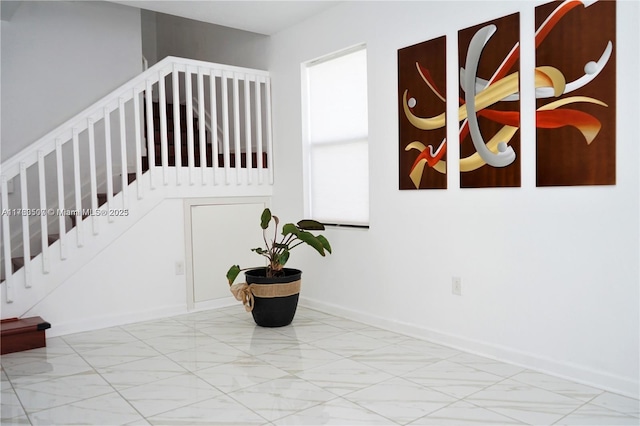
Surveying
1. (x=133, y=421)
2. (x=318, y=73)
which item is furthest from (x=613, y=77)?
(x=133, y=421)

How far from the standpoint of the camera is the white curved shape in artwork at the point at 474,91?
123 inches

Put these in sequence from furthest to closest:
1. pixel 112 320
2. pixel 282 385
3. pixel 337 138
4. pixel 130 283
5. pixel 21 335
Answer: pixel 337 138, pixel 130 283, pixel 112 320, pixel 21 335, pixel 282 385

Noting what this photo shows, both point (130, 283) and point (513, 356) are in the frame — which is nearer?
point (513, 356)

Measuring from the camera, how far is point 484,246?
323 centimetres

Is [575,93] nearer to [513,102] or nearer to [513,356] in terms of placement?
[513,102]

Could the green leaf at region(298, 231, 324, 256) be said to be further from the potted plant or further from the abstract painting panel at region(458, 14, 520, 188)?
the abstract painting panel at region(458, 14, 520, 188)

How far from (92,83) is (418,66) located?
3257 millimetres

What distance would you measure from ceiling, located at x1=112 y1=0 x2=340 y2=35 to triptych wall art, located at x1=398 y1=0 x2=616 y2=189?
3.75 ft

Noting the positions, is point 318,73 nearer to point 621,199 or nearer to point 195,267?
point 195,267

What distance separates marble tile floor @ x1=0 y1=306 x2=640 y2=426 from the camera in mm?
2430

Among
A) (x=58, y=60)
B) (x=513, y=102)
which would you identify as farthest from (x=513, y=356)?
(x=58, y=60)

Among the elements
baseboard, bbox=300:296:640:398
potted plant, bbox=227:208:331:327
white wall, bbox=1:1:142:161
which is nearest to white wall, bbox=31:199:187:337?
potted plant, bbox=227:208:331:327

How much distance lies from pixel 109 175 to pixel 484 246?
3001 millimetres

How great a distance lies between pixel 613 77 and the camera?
2.57 m
